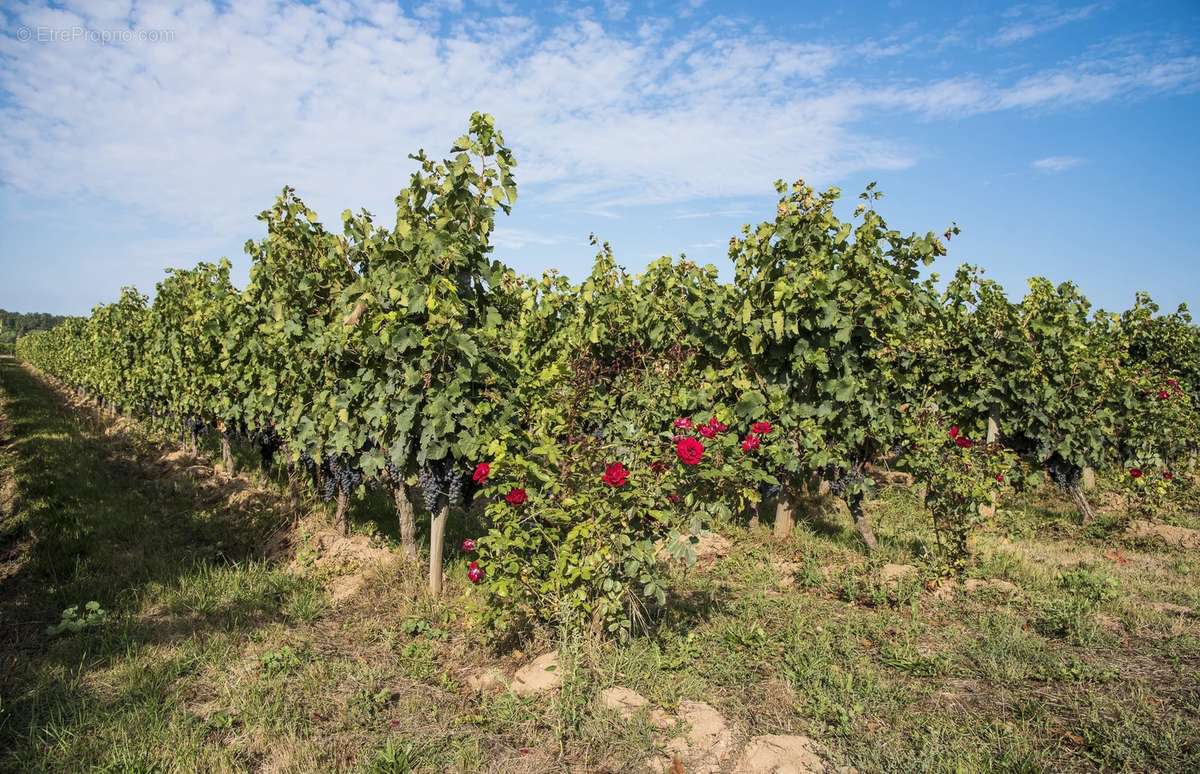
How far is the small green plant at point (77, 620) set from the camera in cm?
462

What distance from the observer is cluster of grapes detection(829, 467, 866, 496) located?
6.81 metres

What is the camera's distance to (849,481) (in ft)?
22.4

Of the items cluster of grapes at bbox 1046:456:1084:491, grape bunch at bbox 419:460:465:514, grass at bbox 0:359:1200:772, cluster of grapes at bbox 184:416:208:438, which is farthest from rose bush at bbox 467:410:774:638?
cluster of grapes at bbox 184:416:208:438

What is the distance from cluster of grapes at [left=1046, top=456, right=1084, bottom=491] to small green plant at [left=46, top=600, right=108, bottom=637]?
35.2 feet

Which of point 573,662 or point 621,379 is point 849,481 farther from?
point 573,662

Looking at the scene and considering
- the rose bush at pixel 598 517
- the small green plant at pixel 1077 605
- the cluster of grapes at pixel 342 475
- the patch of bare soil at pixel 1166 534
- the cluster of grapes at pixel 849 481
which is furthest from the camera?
the patch of bare soil at pixel 1166 534

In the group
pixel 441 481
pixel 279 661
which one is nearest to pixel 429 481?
pixel 441 481

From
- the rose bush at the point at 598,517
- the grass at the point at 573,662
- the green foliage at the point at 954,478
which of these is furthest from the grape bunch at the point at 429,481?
the green foliage at the point at 954,478

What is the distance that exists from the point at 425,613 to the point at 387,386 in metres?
1.76

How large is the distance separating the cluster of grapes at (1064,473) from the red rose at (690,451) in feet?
25.8

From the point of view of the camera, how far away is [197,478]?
384 inches

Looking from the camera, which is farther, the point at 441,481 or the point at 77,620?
the point at 441,481

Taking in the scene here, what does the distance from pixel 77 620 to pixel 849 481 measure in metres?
6.58

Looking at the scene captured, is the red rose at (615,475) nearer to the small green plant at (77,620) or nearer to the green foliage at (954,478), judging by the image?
the green foliage at (954,478)
